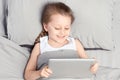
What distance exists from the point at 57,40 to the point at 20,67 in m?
0.23

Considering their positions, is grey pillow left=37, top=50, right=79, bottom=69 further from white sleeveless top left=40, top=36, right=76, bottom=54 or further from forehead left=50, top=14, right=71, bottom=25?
forehead left=50, top=14, right=71, bottom=25

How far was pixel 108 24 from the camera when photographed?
1810 mm

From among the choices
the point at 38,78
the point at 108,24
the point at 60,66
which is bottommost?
the point at 38,78

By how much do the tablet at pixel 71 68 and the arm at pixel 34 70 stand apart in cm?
4

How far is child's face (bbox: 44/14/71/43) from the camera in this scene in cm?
162

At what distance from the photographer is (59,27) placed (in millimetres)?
1626

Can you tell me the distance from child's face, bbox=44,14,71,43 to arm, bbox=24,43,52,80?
120 millimetres

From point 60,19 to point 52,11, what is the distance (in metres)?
0.08

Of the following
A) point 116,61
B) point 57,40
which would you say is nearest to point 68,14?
point 57,40

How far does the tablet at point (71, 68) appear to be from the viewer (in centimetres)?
139

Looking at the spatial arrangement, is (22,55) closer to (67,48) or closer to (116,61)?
(67,48)

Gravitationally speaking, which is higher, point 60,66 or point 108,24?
point 108,24

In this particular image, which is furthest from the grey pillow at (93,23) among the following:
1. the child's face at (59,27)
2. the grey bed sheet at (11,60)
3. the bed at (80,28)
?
the grey bed sheet at (11,60)

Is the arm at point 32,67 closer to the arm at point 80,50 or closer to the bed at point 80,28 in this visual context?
the bed at point 80,28
